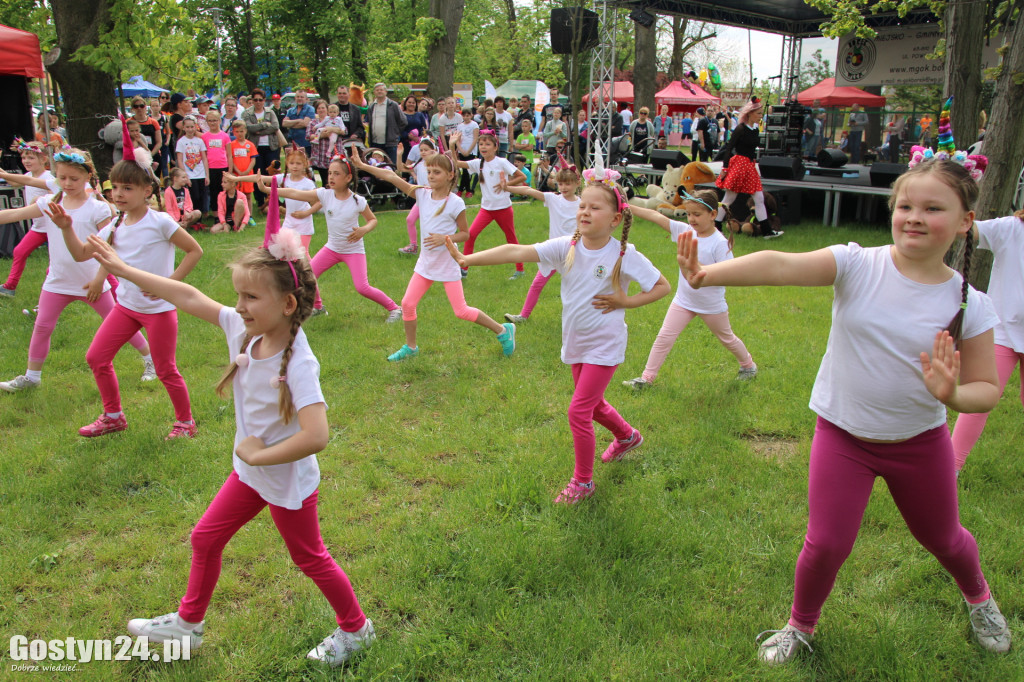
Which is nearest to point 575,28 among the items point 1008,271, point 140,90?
point 1008,271

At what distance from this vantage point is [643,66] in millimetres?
27719

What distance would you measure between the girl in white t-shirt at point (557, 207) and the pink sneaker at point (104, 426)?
4.11 m

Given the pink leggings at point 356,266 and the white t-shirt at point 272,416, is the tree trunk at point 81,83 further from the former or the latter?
the white t-shirt at point 272,416

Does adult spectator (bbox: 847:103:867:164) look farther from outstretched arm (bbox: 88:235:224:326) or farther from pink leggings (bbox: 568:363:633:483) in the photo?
outstretched arm (bbox: 88:235:224:326)

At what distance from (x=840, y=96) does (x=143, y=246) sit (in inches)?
1087

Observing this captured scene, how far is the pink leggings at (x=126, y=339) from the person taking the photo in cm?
484

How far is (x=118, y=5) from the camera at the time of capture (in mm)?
9812

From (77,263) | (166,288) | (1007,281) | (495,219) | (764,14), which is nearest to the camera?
(166,288)

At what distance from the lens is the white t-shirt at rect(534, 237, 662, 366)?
4.12 meters

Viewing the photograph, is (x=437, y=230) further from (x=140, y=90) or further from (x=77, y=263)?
(x=140, y=90)

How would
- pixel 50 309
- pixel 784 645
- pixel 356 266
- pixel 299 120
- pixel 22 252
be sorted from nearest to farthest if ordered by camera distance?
pixel 784 645, pixel 50 309, pixel 356 266, pixel 22 252, pixel 299 120

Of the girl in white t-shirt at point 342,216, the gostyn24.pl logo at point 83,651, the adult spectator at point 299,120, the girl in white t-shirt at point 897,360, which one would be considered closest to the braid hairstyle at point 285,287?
the gostyn24.pl logo at point 83,651

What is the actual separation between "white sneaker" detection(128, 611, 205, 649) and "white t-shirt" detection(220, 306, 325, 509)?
0.72 meters

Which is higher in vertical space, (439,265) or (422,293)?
(439,265)
